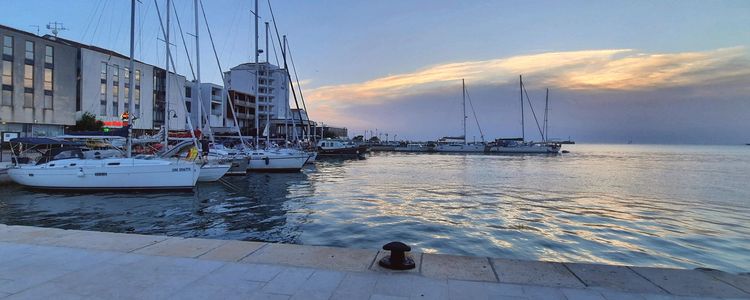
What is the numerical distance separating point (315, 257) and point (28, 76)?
65.3 metres

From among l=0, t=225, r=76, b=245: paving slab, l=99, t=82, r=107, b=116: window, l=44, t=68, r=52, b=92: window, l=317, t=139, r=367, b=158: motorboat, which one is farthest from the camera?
l=317, t=139, r=367, b=158: motorboat

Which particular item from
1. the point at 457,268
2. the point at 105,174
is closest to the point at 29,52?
the point at 105,174

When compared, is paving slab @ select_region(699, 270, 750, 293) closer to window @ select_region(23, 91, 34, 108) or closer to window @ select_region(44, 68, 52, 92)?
window @ select_region(23, 91, 34, 108)

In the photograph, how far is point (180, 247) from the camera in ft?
21.5

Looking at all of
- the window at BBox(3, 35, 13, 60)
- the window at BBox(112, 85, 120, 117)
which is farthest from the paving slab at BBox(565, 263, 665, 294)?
the window at BBox(112, 85, 120, 117)

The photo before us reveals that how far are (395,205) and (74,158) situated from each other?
18.5 meters

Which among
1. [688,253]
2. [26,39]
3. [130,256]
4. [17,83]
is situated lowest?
[688,253]

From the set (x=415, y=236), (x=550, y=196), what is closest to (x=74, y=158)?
(x=415, y=236)

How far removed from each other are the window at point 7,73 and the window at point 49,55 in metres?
4.69

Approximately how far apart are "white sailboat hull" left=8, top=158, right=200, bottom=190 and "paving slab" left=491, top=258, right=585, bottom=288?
67.7 feet

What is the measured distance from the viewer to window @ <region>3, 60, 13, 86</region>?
164 feet

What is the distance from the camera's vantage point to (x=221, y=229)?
12953mm

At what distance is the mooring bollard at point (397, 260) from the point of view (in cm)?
546

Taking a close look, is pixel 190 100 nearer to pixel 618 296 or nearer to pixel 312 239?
pixel 312 239
